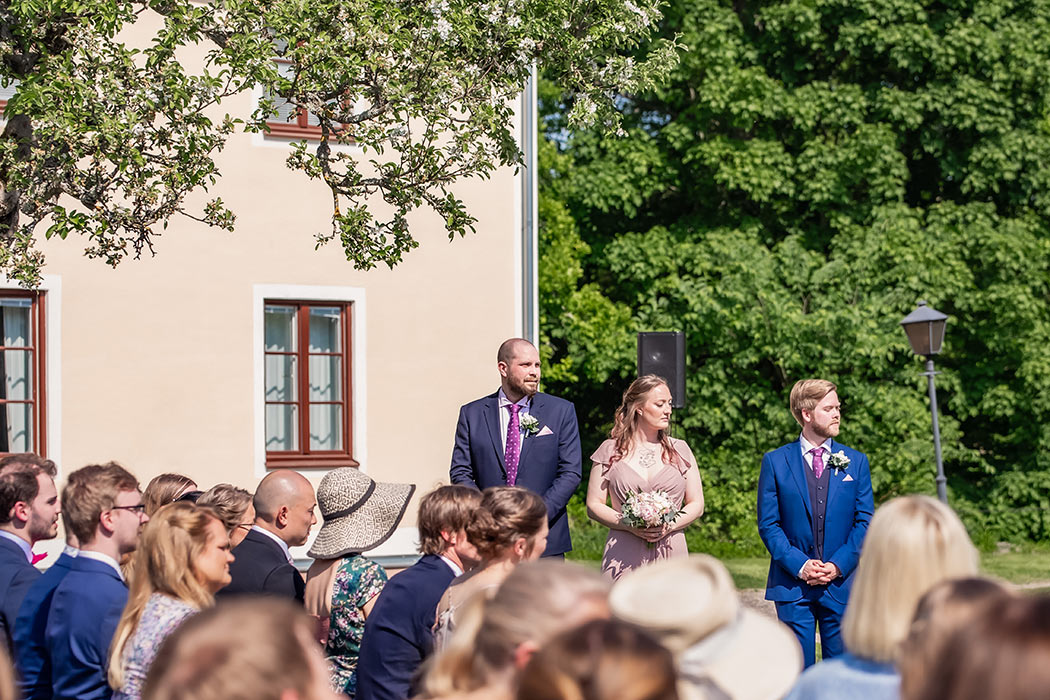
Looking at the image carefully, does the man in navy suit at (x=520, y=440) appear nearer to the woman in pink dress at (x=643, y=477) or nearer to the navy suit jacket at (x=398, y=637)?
the woman in pink dress at (x=643, y=477)

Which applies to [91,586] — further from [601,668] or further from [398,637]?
[601,668]

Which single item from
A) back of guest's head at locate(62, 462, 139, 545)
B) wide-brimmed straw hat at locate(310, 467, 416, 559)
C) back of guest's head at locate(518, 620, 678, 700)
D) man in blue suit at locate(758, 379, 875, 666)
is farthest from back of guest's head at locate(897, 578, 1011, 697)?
man in blue suit at locate(758, 379, 875, 666)

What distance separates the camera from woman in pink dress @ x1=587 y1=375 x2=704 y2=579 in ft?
23.3

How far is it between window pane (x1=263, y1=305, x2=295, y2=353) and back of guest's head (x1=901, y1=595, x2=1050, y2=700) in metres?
13.5

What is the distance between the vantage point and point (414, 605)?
449 centimetres

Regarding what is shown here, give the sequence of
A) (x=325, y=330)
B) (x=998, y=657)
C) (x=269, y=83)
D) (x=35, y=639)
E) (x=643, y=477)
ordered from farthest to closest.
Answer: (x=325, y=330) → (x=269, y=83) → (x=643, y=477) → (x=35, y=639) → (x=998, y=657)

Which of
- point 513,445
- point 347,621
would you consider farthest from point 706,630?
point 513,445

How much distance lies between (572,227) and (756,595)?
987 centimetres

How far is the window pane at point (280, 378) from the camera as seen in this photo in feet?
49.6

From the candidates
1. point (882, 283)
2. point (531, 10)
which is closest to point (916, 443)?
point (882, 283)

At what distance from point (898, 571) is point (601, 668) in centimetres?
115

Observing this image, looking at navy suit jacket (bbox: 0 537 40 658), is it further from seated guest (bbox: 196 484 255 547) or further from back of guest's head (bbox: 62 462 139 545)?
seated guest (bbox: 196 484 255 547)

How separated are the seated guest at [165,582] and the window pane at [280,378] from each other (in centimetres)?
1098

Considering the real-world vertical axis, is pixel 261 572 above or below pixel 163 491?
below
